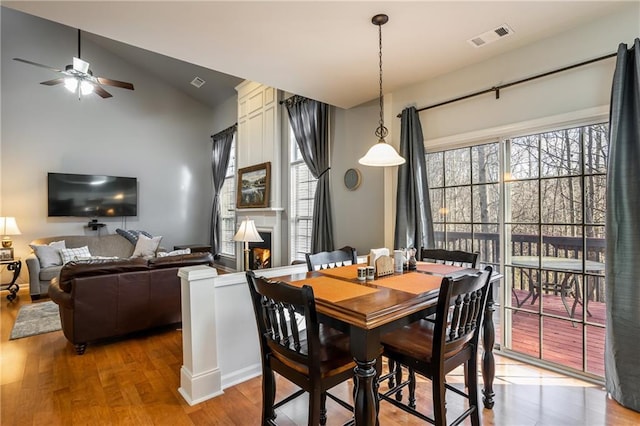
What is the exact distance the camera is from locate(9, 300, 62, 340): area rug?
3504 mm

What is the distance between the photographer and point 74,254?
526cm

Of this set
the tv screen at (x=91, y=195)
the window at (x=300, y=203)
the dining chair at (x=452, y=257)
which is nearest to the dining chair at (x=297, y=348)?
the dining chair at (x=452, y=257)

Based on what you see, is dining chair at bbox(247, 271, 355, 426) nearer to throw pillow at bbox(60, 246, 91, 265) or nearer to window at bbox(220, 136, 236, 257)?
throw pillow at bbox(60, 246, 91, 265)

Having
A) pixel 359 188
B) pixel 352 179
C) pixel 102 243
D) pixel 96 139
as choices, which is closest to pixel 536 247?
pixel 359 188

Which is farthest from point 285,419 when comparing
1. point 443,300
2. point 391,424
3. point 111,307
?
point 111,307

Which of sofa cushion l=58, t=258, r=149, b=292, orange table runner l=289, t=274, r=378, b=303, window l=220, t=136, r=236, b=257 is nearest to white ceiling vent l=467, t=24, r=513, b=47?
orange table runner l=289, t=274, r=378, b=303

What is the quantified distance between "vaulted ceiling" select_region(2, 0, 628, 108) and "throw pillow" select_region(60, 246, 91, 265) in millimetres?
4201

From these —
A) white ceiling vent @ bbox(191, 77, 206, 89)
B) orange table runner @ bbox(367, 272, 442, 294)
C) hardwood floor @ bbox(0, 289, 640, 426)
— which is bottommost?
hardwood floor @ bbox(0, 289, 640, 426)

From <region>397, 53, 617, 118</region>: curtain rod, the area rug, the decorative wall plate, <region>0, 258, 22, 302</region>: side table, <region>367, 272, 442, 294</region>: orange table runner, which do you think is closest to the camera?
<region>367, 272, 442, 294</region>: orange table runner

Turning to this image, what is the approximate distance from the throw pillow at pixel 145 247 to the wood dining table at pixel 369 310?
492cm

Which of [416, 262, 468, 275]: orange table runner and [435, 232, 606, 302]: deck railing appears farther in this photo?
[435, 232, 606, 302]: deck railing

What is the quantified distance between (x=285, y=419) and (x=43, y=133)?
6614mm

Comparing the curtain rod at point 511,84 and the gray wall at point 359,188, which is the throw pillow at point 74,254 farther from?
the curtain rod at point 511,84

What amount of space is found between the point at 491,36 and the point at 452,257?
180 centimetres
